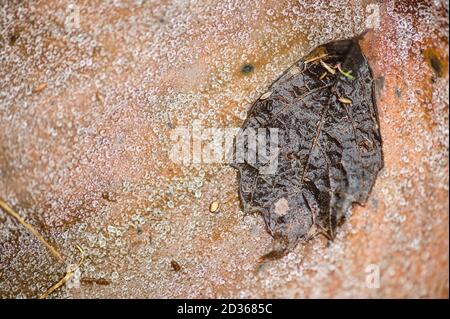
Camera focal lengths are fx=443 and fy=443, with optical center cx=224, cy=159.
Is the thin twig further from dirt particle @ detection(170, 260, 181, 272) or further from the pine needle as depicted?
dirt particle @ detection(170, 260, 181, 272)

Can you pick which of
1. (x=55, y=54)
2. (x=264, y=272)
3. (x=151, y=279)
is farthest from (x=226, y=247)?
(x=55, y=54)

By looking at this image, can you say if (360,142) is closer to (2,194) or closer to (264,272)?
(264,272)

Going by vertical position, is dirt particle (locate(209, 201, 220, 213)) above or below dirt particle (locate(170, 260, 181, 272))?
above

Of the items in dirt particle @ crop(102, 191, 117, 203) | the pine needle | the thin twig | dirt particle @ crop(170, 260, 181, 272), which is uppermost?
dirt particle @ crop(102, 191, 117, 203)

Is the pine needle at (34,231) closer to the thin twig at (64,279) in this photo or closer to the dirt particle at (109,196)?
the thin twig at (64,279)

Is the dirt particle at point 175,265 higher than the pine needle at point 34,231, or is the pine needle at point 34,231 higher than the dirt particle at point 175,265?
the pine needle at point 34,231

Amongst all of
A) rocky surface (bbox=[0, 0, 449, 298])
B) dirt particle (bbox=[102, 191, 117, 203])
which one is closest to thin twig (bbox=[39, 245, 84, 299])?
rocky surface (bbox=[0, 0, 449, 298])

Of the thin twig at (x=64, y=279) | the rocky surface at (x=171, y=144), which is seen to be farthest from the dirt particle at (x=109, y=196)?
the thin twig at (x=64, y=279)

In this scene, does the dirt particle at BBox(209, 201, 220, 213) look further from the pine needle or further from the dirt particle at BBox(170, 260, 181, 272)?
the pine needle

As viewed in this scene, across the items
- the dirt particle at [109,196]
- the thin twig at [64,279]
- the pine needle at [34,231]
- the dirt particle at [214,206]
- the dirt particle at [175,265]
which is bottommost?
the thin twig at [64,279]

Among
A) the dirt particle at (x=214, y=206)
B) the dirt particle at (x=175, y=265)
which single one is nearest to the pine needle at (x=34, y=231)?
the dirt particle at (x=175, y=265)

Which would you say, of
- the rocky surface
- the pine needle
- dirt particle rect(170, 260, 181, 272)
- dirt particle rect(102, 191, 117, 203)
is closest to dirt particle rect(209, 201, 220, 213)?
the rocky surface
